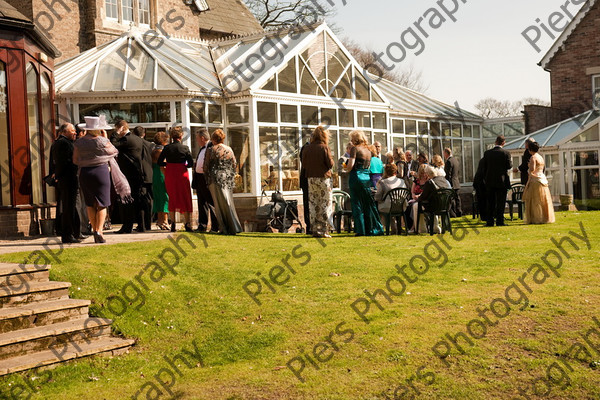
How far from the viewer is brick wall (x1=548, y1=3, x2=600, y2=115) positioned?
27.1 m

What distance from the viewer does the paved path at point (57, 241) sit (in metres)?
10.6

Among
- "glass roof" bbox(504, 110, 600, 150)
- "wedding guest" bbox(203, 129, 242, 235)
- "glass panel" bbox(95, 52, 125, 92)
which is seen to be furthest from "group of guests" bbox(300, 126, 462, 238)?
"glass roof" bbox(504, 110, 600, 150)

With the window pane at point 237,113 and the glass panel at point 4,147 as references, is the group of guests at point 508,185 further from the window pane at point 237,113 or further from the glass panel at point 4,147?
the glass panel at point 4,147

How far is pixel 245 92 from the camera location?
18234mm

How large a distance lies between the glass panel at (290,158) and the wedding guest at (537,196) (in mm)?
6415

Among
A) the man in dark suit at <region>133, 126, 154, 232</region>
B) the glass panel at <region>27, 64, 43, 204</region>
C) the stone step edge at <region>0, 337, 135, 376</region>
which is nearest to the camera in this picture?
the stone step edge at <region>0, 337, 135, 376</region>

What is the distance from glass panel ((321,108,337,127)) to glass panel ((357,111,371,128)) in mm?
1193

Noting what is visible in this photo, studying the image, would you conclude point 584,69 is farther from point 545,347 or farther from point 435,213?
point 545,347

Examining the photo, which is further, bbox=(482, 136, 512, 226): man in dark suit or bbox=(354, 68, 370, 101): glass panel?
bbox=(354, 68, 370, 101): glass panel

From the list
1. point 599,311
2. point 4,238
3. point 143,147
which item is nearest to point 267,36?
point 143,147

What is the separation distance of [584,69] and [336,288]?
73.2ft

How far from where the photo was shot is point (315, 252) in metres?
10.7

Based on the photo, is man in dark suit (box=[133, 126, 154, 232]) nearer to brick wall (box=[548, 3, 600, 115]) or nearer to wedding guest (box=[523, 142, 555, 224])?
wedding guest (box=[523, 142, 555, 224])

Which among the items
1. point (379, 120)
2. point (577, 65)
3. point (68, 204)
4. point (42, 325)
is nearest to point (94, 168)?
point (68, 204)
